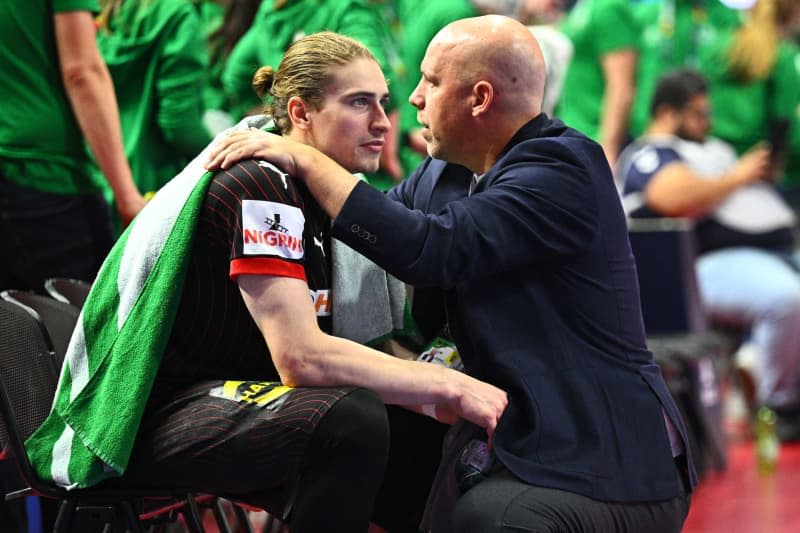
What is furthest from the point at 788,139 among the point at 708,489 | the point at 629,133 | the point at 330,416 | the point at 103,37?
the point at 330,416

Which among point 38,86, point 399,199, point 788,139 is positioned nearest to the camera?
point 399,199

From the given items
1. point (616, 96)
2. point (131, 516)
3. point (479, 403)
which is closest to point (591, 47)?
point (616, 96)

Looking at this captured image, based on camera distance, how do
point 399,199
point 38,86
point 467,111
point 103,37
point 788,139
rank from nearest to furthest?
point 467,111
point 399,199
point 38,86
point 103,37
point 788,139

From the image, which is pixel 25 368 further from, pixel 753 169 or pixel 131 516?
pixel 753 169

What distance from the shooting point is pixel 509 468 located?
2.44 m

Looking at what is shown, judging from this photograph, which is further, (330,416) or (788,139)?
(788,139)

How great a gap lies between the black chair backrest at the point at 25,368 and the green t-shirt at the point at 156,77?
159 centimetres

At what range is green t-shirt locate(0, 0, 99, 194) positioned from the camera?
3.55 m

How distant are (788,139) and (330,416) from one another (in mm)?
5848

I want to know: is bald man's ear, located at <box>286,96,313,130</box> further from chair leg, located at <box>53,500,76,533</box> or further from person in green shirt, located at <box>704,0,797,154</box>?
person in green shirt, located at <box>704,0,797,154</box>

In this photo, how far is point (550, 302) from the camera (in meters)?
2.50

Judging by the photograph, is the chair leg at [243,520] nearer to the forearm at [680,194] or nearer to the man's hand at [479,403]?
the man's hand at [479,403]

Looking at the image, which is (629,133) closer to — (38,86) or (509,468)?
(38,86)

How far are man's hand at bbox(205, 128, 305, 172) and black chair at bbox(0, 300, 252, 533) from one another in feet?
1.72
